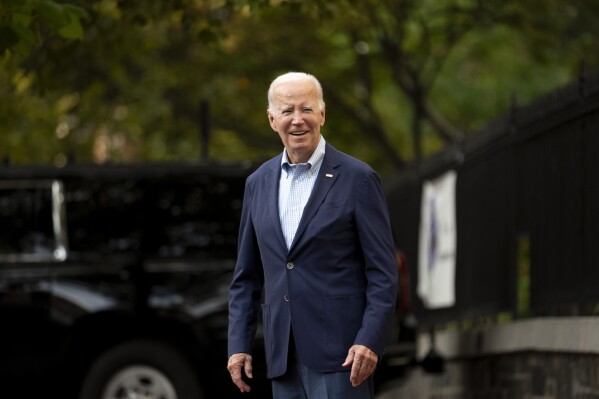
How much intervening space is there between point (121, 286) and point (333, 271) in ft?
18.4

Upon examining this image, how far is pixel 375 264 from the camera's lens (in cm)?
630

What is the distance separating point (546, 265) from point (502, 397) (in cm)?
104

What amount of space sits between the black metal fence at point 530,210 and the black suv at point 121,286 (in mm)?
1804

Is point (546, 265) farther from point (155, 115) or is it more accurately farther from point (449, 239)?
point (155, 115)

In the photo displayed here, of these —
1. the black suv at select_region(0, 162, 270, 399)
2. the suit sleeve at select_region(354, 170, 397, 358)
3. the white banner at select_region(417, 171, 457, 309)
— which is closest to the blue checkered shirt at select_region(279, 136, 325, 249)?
the suit sleeve at select_region(354, 170, 397, 358)

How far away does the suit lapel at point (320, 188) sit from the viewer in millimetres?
6371

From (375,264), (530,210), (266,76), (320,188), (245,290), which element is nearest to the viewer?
(375,264)

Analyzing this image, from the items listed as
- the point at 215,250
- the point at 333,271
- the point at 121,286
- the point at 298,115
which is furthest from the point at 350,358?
the point at 121,286

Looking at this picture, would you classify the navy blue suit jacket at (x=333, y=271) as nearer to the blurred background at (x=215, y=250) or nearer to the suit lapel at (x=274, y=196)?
the suit lapel at (x=274, y=196)

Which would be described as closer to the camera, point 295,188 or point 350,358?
point 350,358

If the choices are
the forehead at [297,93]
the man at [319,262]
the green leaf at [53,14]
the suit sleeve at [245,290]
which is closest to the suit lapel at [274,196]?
the man at [319,262]

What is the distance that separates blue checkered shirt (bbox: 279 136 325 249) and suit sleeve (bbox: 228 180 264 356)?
222 mm

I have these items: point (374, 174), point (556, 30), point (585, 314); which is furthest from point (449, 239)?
point (556, 30)

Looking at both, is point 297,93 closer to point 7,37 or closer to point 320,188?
point 320,188
